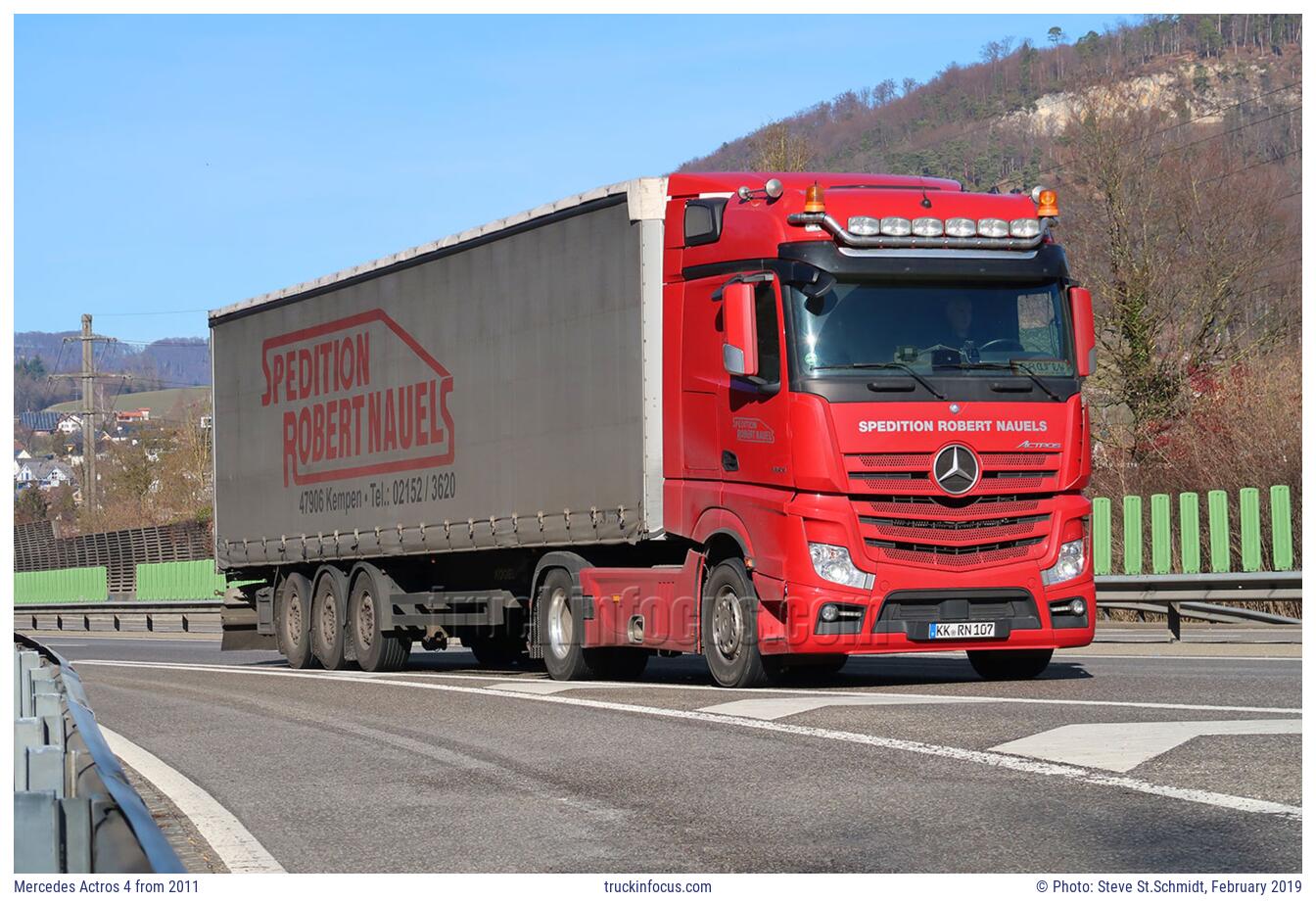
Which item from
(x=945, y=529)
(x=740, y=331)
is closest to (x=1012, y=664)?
(x=945, y=529)

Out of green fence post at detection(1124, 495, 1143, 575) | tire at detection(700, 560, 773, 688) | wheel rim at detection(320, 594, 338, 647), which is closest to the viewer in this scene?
tire at detection(700, 560, 773, 688)

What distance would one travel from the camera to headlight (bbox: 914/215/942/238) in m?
13.7

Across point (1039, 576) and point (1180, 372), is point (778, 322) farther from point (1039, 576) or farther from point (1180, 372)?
point (1180, 372)

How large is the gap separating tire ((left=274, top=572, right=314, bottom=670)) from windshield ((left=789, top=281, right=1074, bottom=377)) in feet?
31.6

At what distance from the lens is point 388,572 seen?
19672 millimetres

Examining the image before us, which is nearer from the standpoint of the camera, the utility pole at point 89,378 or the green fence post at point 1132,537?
the green fence post at point 1132,537

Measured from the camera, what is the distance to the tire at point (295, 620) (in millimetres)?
21234

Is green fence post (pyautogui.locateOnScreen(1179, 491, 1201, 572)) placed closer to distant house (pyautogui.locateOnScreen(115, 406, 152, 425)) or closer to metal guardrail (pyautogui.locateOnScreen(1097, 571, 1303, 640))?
metal guardrail (pyautogui.locateOnScreen(1097, 571, 1303, 640))

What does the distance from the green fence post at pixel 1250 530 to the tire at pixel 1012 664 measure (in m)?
9.12

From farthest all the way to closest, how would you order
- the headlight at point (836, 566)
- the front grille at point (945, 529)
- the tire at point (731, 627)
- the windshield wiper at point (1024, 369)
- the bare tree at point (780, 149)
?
the bare tree at point (780, 149)
the tire at point (731, 627)
the windshield wiper at point (1024, 369)
the front grille at point (945, 529)
the headlight at point (836, 566)

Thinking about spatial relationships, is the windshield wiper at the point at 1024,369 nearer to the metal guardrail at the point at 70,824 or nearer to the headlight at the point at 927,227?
the headlight at the point at 927,227

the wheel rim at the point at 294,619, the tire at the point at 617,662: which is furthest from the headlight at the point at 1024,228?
the wheel rim at the point at 294,619

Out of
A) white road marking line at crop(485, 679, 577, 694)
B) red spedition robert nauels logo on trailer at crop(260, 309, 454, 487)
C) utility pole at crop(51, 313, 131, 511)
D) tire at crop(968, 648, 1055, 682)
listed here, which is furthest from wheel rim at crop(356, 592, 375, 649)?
utility pole at crop(51, 313, 131, 511)
